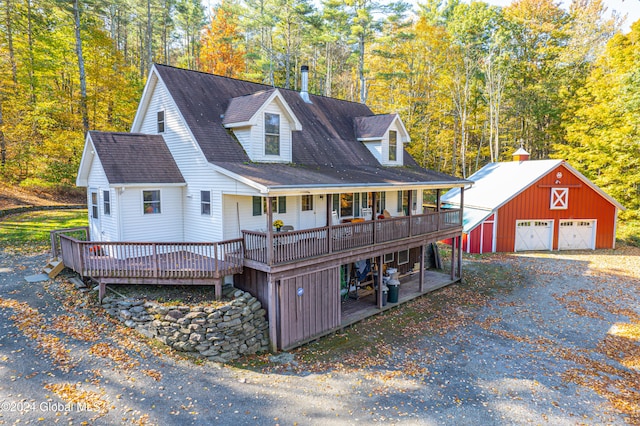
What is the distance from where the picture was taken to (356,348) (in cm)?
1165

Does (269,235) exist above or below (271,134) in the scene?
below

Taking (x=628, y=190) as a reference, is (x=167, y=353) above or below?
below

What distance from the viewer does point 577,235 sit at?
26.8 m

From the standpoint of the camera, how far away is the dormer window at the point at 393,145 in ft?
62.9

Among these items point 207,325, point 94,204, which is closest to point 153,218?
point 94,204

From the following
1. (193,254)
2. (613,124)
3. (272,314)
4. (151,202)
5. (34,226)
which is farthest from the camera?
(613,124)

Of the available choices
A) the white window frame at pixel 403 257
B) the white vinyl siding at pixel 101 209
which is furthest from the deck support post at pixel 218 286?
the white window frame at pixel 403 257

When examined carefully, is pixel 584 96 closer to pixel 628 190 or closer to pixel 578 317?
pixel 628 190

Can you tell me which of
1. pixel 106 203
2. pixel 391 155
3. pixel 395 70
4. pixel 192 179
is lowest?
pixel 106 203

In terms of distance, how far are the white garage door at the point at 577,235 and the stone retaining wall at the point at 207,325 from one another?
24.6 metres

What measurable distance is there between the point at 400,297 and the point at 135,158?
1192 cm

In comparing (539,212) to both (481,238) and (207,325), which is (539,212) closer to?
(481,238)

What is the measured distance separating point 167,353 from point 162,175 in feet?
20.6

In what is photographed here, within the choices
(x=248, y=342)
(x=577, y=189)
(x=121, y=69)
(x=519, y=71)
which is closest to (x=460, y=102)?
(x=519, y=71)
